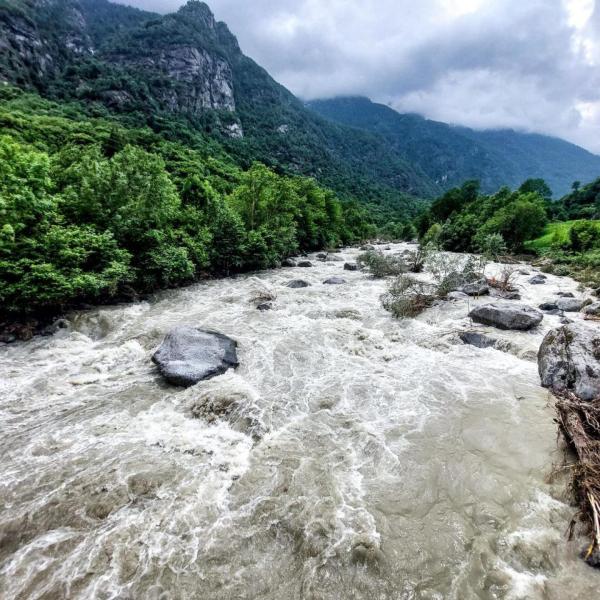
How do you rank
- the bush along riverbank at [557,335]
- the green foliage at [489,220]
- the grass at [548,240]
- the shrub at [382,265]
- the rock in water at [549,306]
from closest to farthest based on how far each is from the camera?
the bush along riverbank at [557,335] < the rock in water at [549,306] < the shrub at [382,265] < the grass at [548,240] < the green foliage at [489,220]

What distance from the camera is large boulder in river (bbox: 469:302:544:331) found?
14922 millimetres

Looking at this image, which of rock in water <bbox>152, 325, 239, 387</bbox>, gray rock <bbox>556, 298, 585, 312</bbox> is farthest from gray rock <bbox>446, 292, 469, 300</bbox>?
rock in water <bbox>152, 325, 239, 387</bbox>

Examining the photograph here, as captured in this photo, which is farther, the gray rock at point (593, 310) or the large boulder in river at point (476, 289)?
the large boulder in river at point (476, 289)

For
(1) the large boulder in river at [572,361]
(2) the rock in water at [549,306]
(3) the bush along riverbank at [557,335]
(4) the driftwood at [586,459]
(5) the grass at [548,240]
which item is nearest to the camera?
(4) the driftwood at [586,459]

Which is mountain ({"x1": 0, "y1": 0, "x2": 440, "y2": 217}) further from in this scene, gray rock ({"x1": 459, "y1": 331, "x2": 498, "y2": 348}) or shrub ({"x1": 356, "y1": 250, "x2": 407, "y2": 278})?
gray rock ({"x1": 459, "y1": 331, "x2": 498, "y2": 348})

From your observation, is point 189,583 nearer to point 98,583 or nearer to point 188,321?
point 98,583

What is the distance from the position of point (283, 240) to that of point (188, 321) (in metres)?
18.4

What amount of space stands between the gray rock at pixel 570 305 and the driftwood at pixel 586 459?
13.4 metres

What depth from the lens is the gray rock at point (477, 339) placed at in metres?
13.6

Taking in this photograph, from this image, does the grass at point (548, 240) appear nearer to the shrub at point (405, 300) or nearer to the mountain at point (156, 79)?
the shrub at point (405, 300)

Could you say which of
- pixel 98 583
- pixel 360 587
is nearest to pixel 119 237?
pixel 98 583

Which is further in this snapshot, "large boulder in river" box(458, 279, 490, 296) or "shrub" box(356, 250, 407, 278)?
"shrub" box(356, 250, 407, 278)

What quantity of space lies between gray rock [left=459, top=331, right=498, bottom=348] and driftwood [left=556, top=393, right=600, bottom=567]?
5.03 m

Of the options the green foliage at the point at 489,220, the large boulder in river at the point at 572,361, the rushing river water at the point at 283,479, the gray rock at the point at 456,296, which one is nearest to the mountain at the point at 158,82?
the green foliage at the point at 489,220
